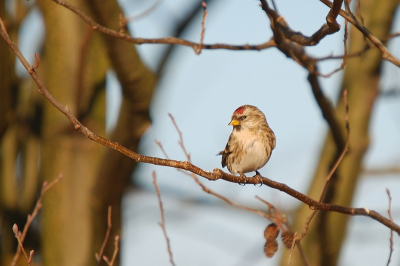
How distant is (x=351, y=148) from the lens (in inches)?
204

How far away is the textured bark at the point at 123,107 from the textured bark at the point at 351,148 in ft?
6.35

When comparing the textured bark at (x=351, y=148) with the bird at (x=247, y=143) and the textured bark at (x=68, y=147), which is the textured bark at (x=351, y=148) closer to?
the bird at (x=247, y=143)

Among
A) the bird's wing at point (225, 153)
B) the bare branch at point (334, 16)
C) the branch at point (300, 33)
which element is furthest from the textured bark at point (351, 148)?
the bare branch at point (334, 16)

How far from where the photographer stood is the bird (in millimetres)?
3889

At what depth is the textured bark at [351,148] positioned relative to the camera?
508 cm

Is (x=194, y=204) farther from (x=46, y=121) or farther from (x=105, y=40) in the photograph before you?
(x=105, y=40)

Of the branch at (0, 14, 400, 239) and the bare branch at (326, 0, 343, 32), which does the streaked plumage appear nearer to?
the branch at (0, 14, 400, 239)

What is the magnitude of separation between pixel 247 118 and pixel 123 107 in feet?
3.07

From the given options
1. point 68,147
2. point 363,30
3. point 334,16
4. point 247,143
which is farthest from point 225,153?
point 334,16

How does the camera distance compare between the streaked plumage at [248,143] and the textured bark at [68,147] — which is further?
the textured bark at [68,147]

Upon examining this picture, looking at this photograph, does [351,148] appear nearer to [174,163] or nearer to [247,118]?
[247,118]

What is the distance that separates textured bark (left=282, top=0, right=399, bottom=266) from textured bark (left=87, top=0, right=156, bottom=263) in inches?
76.2

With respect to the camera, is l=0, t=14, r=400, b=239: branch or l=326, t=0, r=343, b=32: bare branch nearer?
l=0, t=14, r=400, b=239: branch

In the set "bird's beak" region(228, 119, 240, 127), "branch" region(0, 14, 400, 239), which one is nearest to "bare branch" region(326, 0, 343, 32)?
"branch" region(0, 14, 400, 239)
